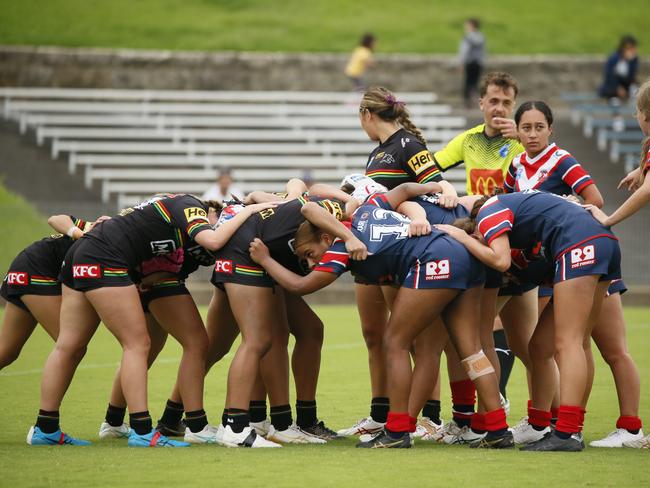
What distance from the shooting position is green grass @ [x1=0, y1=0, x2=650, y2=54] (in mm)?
34250

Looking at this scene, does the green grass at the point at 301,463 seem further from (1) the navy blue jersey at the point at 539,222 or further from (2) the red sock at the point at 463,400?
(1) the navy blue jersey at the point at 539,222

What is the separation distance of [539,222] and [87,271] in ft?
10.2

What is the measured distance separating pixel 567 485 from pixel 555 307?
165 centimetres

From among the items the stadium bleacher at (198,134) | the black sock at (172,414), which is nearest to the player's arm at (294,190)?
the black sock at (172,414)

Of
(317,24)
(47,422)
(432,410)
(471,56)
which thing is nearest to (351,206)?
(432,410)

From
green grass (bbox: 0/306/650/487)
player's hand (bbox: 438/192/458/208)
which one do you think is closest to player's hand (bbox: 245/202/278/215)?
player's hand (bbox: 438/192/458/208)

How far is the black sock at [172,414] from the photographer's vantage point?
8.62 meters

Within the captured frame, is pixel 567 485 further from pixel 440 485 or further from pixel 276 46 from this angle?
pixel 276 46

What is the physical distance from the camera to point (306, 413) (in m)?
8.56

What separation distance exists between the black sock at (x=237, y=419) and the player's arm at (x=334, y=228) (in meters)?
1.32

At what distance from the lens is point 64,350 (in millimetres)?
8031

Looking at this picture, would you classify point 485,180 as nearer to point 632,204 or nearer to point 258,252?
point 632,204

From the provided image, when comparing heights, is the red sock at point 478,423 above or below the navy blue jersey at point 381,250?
below

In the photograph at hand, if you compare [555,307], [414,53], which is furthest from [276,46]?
[555,307]
